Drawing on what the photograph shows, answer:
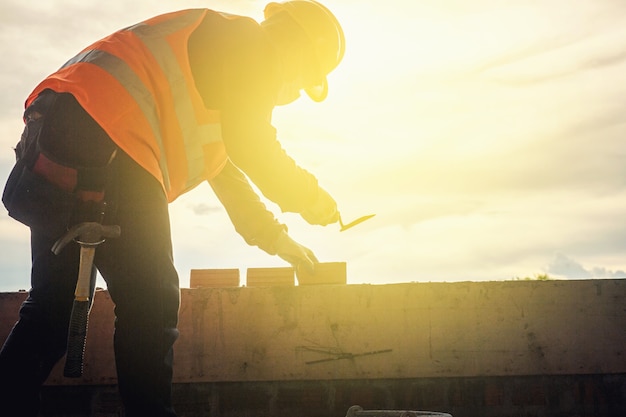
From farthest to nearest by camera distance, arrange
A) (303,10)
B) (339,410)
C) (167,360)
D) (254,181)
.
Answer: (339,410) → (303,10) → (254,181) → (167,360)

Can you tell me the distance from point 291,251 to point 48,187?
1232 millimetres

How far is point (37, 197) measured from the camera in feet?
7.48

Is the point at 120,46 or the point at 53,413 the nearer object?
the point at 120,46

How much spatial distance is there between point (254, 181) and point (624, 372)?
2.90 metres

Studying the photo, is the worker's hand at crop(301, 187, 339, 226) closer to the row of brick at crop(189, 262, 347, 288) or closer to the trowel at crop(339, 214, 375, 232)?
the trowel at crop(339, 214, 375, 232)

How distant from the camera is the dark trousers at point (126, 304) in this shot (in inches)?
86.9

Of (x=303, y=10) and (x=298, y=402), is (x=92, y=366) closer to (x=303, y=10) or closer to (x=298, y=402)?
(x=298, y=402)

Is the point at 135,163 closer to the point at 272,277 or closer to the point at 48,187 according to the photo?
the point at 48,187

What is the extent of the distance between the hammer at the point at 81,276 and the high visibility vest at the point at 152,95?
257 mm

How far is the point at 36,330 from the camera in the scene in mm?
2277

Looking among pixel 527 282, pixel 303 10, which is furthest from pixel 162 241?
pixel 527 282

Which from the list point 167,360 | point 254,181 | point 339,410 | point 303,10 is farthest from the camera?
point 339,410

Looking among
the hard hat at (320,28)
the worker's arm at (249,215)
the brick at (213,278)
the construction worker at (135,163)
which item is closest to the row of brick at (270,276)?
the brick at (213,278)

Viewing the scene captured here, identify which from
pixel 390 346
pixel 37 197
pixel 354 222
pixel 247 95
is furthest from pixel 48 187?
pixel 390 346
